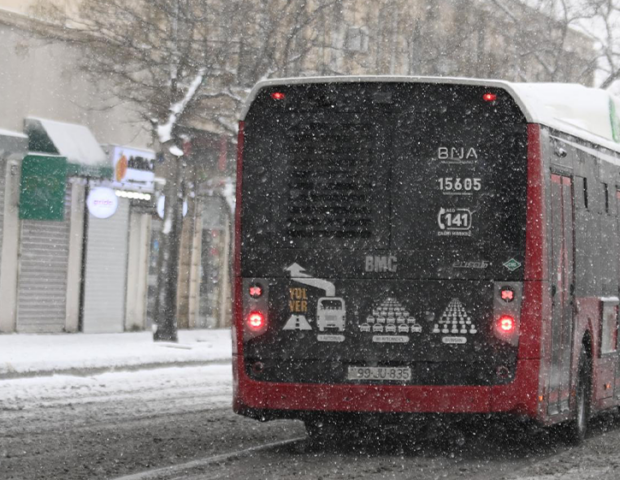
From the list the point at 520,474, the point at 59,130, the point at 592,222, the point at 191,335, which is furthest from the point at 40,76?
the point at 520,474

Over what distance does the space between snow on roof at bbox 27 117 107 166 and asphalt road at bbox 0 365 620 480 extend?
12578mm

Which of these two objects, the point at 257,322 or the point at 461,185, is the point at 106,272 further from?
the point at 461,185

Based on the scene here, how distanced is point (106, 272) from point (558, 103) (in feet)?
63.8

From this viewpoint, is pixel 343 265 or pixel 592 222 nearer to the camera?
pixel 343 265

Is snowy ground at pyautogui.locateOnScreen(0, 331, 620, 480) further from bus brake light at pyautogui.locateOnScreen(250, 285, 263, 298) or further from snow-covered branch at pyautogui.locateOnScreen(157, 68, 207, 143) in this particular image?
snow-covered branch at pyautogui.locateOnScreen(157, 68, 207, 143)

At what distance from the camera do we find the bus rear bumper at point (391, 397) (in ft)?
36.7

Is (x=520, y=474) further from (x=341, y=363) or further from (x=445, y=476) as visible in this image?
(x=341, y=363)

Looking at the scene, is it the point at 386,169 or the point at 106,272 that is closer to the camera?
the point at 386,169

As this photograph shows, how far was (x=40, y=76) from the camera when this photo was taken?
2922cm

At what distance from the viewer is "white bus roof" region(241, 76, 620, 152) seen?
11.4m

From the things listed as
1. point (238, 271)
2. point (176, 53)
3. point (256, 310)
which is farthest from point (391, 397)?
point (176, 53)

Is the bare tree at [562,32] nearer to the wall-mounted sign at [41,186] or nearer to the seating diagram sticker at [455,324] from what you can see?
the wall-mounted sign at [41,186]

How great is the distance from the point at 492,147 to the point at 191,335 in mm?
22538

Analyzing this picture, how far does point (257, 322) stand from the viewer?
37.6 ft
